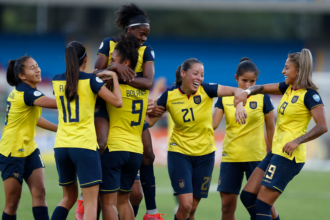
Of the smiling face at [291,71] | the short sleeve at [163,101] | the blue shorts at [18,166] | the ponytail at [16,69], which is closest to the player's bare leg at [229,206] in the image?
the short sleeve at [163,101]

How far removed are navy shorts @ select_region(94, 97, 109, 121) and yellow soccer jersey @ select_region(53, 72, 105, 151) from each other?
1.32 ft

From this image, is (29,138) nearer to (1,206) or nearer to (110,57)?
(110,57)

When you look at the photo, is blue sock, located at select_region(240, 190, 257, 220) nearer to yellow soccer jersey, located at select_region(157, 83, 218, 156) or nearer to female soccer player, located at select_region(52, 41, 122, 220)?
yellow soccer jersey, located at select_region(157, 83, 218, 156)

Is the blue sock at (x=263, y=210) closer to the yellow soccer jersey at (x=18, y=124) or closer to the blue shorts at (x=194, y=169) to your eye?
the blue shorts at (x=194, y=169)

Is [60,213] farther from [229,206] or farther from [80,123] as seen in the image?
[229,206]

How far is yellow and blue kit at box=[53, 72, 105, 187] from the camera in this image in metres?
4.46

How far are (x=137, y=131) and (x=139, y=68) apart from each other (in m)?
0.78

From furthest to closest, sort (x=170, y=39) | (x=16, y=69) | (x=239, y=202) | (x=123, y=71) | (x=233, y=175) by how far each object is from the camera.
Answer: (x=170, y=39) → (x=239, y=202) → (x=233, y=175) → (x=16, y=69) → (x=123, y=71)

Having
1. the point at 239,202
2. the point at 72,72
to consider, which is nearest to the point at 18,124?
the point at 72,72

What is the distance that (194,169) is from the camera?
562 centimetres

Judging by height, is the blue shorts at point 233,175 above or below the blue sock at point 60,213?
above

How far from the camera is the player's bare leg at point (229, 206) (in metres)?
5.74

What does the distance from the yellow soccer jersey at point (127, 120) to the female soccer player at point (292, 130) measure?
4.07ft

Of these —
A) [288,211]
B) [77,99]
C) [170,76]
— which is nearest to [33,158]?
[77,99]
